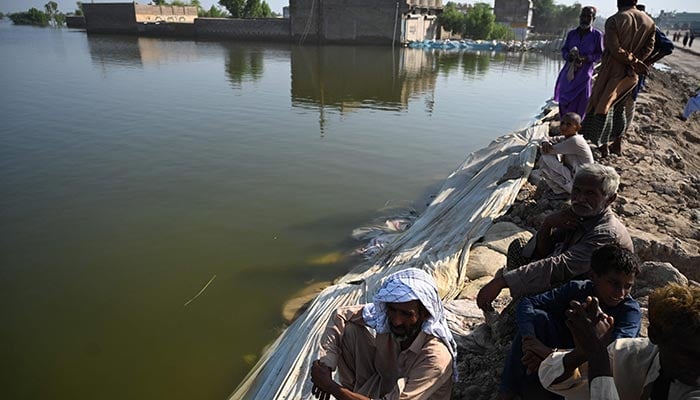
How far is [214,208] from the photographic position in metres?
6.48

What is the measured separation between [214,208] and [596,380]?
5771 mm

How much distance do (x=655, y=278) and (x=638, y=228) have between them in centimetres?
95

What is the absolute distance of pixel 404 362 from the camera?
179 cm

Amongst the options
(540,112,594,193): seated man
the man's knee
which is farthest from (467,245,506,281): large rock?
the man's knee

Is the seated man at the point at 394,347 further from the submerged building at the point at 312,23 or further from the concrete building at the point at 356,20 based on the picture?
the submerged building at the point at 312,23

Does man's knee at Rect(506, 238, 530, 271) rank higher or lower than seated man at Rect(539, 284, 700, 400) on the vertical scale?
lower

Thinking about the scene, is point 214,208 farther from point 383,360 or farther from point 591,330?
point 591,330

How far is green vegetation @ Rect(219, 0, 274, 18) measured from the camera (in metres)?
46.4

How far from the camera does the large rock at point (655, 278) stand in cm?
256

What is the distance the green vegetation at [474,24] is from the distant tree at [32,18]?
60.1 m

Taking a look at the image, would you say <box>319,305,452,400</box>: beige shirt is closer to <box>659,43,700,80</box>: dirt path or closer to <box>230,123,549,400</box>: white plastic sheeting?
<box>230,123,549,400</box>: white plastic sheeting

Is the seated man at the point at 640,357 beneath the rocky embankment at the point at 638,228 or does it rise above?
above

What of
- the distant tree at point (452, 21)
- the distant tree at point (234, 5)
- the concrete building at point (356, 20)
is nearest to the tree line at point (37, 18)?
the distant tree at point (234, 5)

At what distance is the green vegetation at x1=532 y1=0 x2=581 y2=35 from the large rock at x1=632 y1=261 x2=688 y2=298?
2684 inches
